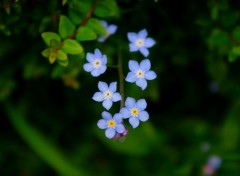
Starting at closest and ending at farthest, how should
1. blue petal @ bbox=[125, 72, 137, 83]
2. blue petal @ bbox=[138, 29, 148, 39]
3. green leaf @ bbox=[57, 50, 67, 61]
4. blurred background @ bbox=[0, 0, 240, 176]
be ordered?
blue petal @ bbox=[125, 72, 137, 83] < green leaf @ bbox=[57, 50, 67, 61] < blue petal @ bbox=[138, 29, 148, 39] < blurred background @ bbox=[0, 0, 240, 176]

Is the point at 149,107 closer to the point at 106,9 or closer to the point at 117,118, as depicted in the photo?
the point at 106,9

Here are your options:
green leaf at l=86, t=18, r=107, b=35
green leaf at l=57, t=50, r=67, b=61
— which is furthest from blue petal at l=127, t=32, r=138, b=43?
green leaf at l=57, t=50, r=67, b=61

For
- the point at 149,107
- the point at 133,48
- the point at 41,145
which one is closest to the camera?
the point at 133,48

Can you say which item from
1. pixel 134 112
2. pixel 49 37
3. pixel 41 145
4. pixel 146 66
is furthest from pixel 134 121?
pixel 41 145

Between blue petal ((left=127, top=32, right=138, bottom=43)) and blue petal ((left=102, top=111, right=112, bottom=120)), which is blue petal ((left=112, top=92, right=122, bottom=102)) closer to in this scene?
blue petal ((left=102, top=111, right=112, bottom=120))

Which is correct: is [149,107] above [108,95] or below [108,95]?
above

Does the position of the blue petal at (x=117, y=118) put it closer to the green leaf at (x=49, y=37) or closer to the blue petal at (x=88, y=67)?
the blue petal at (x=88, y=67)

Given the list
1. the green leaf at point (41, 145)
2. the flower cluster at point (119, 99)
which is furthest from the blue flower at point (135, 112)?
the green leaf at point (41, 145)

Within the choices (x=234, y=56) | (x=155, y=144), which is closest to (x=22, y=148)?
(x=155, y=144)
